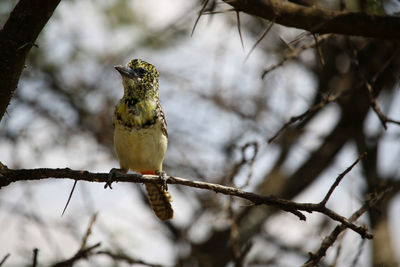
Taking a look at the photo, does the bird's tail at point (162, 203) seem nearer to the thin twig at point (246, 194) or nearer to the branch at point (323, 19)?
the thin twig at point (246, 194)

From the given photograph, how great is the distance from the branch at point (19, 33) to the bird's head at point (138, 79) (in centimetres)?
184

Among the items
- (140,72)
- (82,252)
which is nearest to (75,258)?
(82,252)

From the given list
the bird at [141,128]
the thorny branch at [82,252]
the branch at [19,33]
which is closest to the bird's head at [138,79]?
the bird at [141,128]

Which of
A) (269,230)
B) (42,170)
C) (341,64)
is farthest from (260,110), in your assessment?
(42,170)

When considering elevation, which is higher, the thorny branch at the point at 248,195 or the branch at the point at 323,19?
the branch at the point at 323,19

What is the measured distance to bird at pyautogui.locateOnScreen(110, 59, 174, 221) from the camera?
14.1 feet

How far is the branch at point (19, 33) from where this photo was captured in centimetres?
252

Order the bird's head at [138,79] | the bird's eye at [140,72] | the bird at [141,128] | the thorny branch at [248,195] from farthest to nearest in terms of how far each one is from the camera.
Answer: the bird's eye at [140,72], the bird's head at [138,79], the bird at [141,128], the thorny branch at [248,195]

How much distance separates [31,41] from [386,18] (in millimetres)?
2073

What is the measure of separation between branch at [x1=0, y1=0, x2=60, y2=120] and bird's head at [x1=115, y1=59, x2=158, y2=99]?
1.84m

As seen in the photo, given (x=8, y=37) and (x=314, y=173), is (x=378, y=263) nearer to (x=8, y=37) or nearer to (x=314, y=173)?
(x=314, y=173)

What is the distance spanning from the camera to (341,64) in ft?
23.1

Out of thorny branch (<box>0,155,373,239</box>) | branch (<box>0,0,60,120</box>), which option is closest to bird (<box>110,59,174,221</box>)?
thorny branch (<box>0,155,373,239</box>)

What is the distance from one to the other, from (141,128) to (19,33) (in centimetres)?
186
